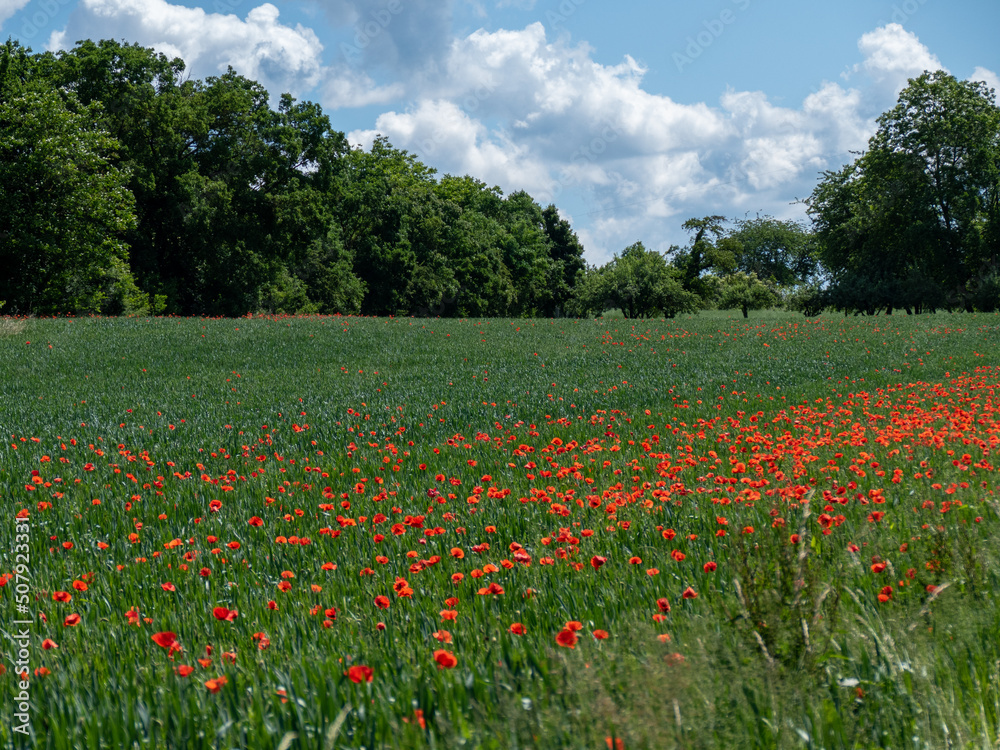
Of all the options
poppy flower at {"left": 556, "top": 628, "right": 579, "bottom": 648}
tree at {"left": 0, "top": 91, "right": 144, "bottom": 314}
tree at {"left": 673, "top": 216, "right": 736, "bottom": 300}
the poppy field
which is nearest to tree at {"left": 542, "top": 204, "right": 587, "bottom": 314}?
tree at {"left": 673, "top": 216, "right": 736, "bottom": 300}

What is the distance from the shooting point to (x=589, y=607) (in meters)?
3.16

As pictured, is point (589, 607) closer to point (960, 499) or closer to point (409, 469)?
point (960, 499)

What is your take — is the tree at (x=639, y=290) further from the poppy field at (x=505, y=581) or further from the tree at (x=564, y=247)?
the poppy field at (x=505, y=581)

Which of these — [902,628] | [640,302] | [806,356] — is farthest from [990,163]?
[902,628]

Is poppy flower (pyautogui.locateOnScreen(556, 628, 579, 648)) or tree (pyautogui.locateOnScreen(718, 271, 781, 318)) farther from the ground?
tree (pyautogui.locateOnScreen(718, 271, 781, 318))

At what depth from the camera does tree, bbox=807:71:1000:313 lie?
43.6 m

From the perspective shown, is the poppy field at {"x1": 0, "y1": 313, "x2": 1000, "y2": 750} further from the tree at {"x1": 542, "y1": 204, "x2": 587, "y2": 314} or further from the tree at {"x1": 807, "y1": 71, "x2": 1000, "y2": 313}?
the tree at {"x1": 542, "y1": 204, "x2": 587, "y2": 314}

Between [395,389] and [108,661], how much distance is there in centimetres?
1208

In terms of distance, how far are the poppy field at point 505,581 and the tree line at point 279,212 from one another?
26597 mm

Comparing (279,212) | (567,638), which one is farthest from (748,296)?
(567,638)

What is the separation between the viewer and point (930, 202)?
146 ft

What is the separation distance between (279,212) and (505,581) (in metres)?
41.8

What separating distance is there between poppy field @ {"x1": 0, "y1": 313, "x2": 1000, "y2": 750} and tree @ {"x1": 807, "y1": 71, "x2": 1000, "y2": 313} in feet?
131

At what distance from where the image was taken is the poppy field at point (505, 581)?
200cm
